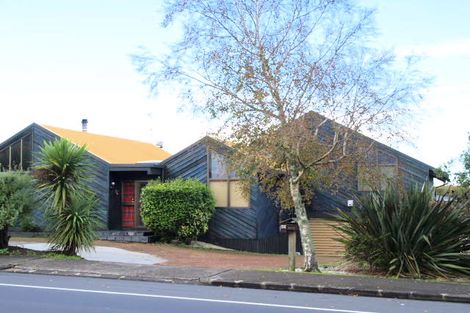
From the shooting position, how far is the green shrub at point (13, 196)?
569 inches

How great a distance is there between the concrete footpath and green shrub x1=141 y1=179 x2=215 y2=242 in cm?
Result: 812

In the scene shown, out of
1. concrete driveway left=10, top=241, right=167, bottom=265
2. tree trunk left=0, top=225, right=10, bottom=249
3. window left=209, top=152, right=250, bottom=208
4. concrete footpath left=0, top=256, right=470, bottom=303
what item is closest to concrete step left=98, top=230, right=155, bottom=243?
concrete driveway left=10, top=241, right=167, bottom=265

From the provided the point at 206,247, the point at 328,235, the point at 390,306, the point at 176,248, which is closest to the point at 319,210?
the point at 328,235

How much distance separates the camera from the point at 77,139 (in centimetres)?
2555

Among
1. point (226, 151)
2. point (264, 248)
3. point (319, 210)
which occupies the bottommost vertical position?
point (264, 248)

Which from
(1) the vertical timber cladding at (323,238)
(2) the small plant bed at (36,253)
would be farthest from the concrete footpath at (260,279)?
(1) the vertical timber cladding at (323,238)

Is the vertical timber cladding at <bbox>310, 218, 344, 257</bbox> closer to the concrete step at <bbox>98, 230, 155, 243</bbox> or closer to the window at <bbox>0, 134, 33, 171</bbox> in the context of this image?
the concrete step at <bbox>98, 230, 155, 243</bbox>

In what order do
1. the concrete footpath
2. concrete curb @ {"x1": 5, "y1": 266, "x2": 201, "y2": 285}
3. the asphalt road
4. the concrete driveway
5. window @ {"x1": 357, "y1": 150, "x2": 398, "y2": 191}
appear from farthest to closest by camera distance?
the concrete driveway → window @ {"x1": 357, "y1": 150, "x2": 398, "y2": 191} → concrete curb @ {"x1": 5, "y1": 266, "x2": 201, "y2": 285} → the concrete footpath → the asphalt road

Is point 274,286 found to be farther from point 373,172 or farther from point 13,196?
point 13,196

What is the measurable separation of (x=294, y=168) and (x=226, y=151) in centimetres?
177

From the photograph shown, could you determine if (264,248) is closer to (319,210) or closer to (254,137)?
(319,210)

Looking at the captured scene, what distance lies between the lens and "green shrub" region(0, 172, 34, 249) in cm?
1446

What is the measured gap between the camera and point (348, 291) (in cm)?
1036

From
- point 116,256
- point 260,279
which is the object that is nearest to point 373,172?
point 260,279
